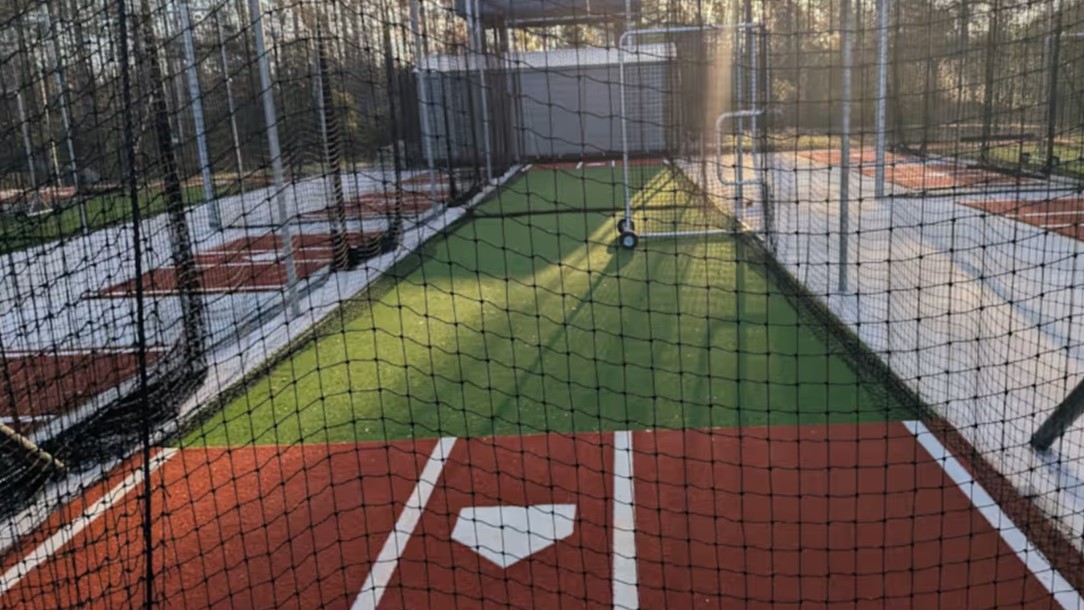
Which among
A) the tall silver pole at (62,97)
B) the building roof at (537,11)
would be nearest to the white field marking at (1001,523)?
the tall silver pole at (62,97)

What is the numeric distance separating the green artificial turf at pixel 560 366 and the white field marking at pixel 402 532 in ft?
1.07

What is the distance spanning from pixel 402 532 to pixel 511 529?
426mm

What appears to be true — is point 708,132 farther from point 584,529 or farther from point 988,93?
point 584,529

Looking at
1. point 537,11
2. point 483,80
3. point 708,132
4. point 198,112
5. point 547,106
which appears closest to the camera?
point 198,112

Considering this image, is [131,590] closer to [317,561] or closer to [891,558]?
[317,561]

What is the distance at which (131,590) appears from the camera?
322 cm

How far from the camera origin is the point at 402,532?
3539 mm

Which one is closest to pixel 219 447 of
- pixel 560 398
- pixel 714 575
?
pixel 560 398

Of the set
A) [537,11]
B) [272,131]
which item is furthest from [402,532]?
[537,11]

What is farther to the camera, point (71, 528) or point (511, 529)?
point (71, 528)

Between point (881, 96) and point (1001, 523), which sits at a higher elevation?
point (881, 96)

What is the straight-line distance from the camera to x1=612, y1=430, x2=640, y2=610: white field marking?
3066 millimetres

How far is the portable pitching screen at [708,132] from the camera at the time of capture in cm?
817

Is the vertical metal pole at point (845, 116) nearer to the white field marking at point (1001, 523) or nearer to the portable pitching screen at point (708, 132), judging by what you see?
the portable pitching screen at point (708, 132)
